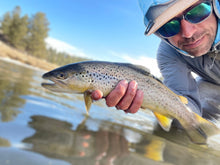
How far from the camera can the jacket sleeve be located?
352 cm

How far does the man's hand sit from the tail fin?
87 centimetres

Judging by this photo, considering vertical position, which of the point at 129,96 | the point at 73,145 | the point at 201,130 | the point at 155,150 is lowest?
the point at 155,150

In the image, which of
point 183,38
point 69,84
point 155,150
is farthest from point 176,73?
point 69,84

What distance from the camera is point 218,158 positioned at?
10.6 ft

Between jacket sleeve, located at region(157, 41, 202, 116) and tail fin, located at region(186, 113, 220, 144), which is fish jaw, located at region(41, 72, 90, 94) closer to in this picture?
tail fin, located at region(186, 113, 220, 144)

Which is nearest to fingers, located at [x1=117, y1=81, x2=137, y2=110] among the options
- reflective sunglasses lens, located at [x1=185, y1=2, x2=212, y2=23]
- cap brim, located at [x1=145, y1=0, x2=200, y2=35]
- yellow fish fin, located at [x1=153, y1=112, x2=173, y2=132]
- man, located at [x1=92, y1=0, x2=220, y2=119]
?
man, located at [x1=92, y1=0, x2=220, y2=119]

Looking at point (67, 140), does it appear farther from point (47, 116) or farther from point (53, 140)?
point (47, 116)

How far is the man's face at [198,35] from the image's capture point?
273 cm

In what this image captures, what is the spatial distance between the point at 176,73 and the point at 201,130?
154 centimetres

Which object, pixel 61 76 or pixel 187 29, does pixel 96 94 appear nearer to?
pixel 61 76

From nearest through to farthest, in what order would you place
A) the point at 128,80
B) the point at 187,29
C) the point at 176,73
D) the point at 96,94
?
the point at 96,94 → the point at 128,80 → the point at 187,29 → the point at 176,73

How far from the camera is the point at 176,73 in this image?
12.4 ft

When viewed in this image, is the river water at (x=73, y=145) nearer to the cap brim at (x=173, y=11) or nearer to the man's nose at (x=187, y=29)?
the cap brim at (x=173, y=11)

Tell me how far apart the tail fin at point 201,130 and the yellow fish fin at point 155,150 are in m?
0.57
